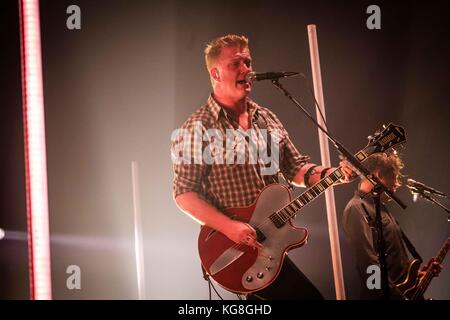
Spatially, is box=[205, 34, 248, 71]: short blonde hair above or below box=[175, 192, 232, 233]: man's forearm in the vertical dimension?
above

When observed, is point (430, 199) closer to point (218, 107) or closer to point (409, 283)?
point (409, 283)

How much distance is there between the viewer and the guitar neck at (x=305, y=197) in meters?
3.27

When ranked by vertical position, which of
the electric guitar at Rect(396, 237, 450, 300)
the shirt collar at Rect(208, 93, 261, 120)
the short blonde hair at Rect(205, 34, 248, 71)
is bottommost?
the electric guitar at Rect(396, 237, 450, 300)

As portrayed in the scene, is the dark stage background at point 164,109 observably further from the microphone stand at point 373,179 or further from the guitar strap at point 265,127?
the microphone stand at point 373,179

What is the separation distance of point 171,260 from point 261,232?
617 mm

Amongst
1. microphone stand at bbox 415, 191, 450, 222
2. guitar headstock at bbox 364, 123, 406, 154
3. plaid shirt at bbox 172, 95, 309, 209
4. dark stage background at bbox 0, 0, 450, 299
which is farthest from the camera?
microphone stand at bbox 415, 191, 450, 222

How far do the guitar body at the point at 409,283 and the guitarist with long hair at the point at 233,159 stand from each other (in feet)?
1.82

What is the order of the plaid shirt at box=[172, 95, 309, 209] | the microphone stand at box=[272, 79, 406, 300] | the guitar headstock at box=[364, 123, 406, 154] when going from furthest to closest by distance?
the plaid shirt at box=[172, 95, 309, 209] → the guitar headstock at box=[364, 123, 406, 154] → the microphone stand at box=[272, 79, 406, 300]

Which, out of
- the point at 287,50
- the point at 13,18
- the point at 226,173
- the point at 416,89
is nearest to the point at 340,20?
the point at 287,50

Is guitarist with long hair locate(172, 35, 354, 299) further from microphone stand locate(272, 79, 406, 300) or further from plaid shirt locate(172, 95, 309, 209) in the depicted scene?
microphone stand locate(272, 79, 406, 300)

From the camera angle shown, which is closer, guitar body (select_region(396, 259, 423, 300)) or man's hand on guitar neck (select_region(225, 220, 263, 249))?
man's hand on guitar neck (select_region(225, 220, 263, 249))

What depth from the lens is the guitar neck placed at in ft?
10.7

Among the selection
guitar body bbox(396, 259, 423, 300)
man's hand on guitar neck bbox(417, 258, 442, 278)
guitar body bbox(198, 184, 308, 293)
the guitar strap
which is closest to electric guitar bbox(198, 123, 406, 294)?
guitar body bbox(198, 184, 308, 293)

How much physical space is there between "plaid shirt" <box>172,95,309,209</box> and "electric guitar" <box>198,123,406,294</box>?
0.11m
